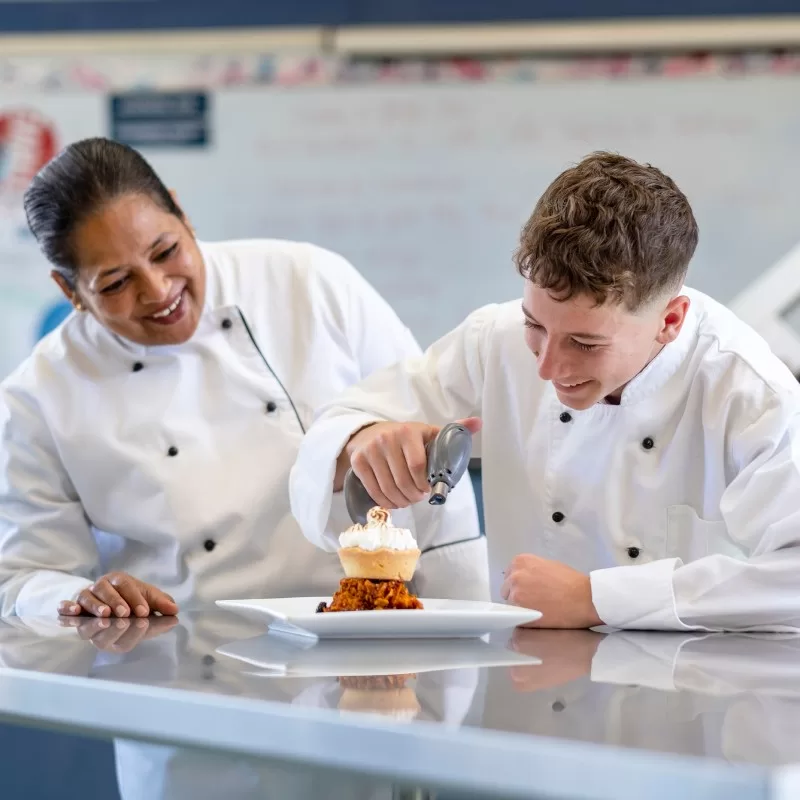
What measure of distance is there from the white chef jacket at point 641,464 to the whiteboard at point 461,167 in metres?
2.33

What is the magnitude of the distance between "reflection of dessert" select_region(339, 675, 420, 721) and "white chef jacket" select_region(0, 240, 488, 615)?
97cm

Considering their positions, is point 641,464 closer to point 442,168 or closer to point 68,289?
point 68,289

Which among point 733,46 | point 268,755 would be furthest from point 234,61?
point 268,755

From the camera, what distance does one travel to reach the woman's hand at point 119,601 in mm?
1812

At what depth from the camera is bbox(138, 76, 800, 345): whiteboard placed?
4.14m

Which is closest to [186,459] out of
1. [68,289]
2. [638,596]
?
[68,289]

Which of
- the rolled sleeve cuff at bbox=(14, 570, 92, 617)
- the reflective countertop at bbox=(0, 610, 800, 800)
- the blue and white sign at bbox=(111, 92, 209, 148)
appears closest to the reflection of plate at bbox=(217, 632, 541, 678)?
the reflective countertop at bbox=(0, 610, 800, 800)

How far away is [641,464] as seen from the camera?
5.82ft

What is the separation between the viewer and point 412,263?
173 inches

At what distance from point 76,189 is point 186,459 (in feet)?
1.72

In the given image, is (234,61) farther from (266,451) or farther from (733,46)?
(266,451)

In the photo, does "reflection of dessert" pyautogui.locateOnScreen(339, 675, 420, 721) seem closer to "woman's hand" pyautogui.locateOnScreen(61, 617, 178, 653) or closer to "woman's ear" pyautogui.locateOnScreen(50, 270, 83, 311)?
"woman's hand" pyautogui.locateOnScreen(61, 617, 178, 653)

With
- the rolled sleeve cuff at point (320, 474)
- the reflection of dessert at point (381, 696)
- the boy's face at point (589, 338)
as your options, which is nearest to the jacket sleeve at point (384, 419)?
the rolled sleeve cuff at point (320, 474)

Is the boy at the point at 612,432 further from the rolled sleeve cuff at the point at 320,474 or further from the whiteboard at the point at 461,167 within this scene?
the whiteboard at the point at 461,167
